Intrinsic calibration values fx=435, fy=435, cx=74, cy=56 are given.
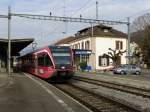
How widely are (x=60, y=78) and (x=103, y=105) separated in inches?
677

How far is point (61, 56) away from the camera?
3466cm

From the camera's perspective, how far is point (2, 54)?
73.2m

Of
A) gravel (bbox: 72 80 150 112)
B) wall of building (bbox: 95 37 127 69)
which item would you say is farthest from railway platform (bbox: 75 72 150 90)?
wall of building (bbox: 95 37 127 69)

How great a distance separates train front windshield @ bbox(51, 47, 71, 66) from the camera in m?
34.4

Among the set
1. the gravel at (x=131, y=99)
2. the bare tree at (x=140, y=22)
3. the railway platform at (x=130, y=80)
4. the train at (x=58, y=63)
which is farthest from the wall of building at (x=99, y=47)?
the gravel at (x=131, y=99)

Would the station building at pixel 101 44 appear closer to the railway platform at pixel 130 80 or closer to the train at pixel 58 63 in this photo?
the railway platform at pixel 130 80

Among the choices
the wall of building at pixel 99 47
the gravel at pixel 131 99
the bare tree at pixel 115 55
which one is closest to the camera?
the gravel at pixel 131 99

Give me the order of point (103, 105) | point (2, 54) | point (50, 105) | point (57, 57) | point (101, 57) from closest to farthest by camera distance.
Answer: point (50, 105) → point (103, 105) → point (57, 57) → point (2, 54) → point (101, 57)

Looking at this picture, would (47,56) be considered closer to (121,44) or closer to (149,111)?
(149,111)

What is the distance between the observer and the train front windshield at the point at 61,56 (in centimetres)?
3444

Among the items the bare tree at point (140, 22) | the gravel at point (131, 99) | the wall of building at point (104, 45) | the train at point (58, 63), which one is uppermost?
the bare tree at point (140, 22)

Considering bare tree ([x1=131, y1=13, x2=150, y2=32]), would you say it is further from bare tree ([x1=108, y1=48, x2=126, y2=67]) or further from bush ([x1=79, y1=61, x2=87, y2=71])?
bush ([x1=79, y1=61, x2=87, y2=71])

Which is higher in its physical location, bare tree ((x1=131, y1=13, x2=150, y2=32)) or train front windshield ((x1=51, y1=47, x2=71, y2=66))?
bare tree ((x1=131, y1=13, x2=150, y2=32))

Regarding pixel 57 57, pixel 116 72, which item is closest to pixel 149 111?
pixel 57 57
